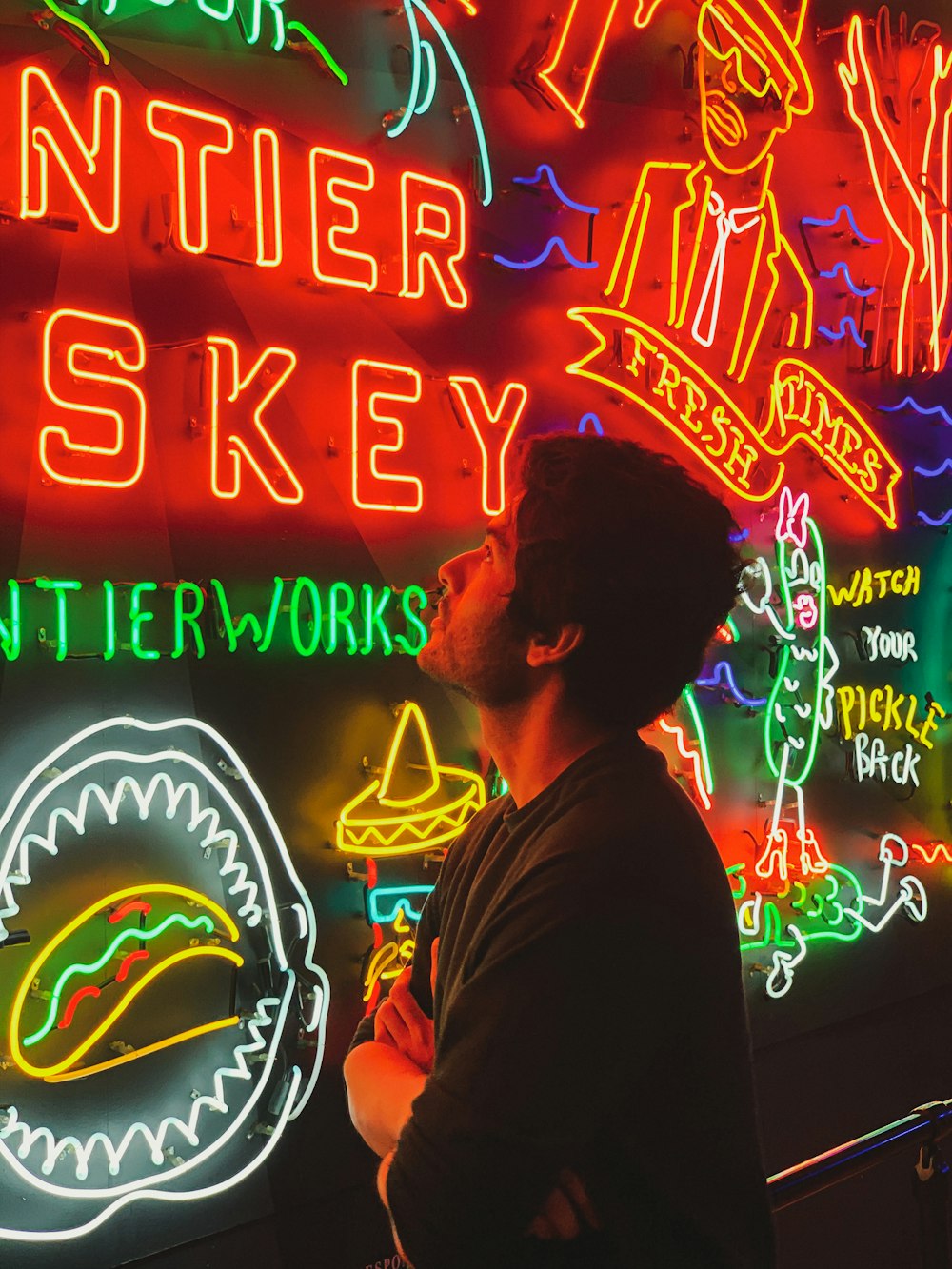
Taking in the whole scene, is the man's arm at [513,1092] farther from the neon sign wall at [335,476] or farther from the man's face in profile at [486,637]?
the neon sign wall at [335,476]

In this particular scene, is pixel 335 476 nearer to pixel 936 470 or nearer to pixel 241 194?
pixel 241 194

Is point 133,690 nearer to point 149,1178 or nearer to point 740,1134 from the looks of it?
point 149,1178

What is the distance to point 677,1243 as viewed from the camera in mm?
1405

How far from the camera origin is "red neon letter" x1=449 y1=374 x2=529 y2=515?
366 centimetres

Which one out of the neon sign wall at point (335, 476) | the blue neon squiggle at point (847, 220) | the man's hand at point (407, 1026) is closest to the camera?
the man's hand at point (407, 1026)

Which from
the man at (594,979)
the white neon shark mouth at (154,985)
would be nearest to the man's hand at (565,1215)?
the man at (594,979)

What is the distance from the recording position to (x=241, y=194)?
3217mm

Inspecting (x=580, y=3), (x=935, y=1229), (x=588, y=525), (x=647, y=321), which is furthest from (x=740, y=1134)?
(x=580, y=3)

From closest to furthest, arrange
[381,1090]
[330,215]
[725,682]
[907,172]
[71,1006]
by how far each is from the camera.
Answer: [381,1090] < [71,1006] < [330,215] < [725,682] < [907,172]

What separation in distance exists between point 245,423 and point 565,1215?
231 centimetres

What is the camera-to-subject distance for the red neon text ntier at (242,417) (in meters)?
2.87

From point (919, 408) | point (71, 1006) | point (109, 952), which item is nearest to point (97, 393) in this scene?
point (109, 952)

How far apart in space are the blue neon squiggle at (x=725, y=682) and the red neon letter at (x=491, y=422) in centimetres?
113

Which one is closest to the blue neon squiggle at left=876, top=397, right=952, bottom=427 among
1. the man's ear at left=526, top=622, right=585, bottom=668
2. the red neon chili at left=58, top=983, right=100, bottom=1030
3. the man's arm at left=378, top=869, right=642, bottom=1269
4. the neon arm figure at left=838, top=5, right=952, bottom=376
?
the neon arm figure at left=838, top=5, right=952, bottom=376
